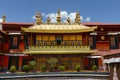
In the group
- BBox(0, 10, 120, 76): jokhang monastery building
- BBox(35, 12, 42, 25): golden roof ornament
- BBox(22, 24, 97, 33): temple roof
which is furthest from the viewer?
BBox(35, 12, 42, 25): golden roof ornament

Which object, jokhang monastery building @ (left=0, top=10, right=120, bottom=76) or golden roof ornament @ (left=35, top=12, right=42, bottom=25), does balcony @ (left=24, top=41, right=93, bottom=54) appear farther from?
golden roof ornament @ (left=35, top=12, right=42, bottom=25)

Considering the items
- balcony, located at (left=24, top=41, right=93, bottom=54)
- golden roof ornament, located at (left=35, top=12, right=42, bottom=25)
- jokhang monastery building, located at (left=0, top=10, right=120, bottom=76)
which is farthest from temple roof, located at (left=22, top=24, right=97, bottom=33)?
balcony, located at (left=24, top=41, right=93, bottom=54)

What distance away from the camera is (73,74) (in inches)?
975

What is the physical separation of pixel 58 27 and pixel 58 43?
264 cm

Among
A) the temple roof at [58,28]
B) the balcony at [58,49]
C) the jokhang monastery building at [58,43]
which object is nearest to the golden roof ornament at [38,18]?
the jokhang monastery building at [58,43]

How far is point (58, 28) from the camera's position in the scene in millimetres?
33562

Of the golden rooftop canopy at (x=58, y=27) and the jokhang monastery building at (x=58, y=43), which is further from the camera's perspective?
the golden rooftop canopy at (x=58, y=27)

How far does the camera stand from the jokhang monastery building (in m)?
31.7

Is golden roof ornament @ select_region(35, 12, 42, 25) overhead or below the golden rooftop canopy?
overhead

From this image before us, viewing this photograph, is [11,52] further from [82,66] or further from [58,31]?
[82,66]

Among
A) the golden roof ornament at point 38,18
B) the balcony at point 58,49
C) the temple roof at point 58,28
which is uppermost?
the golden roof ornament at point 38,18

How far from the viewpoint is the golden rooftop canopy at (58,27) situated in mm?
32125

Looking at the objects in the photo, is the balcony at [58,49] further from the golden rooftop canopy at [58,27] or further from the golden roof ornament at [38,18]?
the golden roof ornament at [38,18]

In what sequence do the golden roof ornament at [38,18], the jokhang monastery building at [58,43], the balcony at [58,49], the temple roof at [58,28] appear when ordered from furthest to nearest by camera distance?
1. the golden roof ornament at [38,18]
2. the temple roof at [58,28]
3. the jokhang monastery building at [58,43]
4. the balcony at [58,49]
